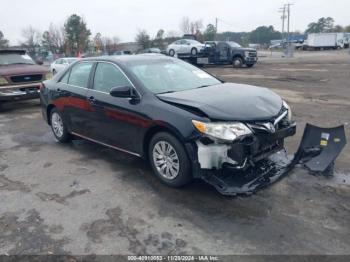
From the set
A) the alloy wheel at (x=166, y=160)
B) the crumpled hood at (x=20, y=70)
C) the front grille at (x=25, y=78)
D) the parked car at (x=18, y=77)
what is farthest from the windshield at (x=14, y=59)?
the alloy wheel at (x=166, y=160)

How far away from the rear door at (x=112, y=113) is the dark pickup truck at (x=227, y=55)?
22438mm

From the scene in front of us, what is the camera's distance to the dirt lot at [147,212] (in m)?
3.42

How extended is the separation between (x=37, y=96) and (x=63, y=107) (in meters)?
4.86

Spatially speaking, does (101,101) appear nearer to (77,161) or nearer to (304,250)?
(77,161)

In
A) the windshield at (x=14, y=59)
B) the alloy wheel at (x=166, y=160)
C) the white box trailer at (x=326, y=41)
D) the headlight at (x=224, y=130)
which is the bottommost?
the alloy wheel at (x=166, y=160)

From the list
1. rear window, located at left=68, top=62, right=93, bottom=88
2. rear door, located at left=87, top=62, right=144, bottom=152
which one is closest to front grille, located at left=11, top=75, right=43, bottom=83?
rear window, located at left=68, top=62, right=93, bottom=88

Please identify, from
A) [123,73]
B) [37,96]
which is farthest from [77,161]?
[37,96]

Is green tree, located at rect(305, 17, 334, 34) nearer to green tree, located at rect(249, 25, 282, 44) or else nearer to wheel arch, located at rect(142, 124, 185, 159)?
green tree, located at rect(249, 25, 282, 44)

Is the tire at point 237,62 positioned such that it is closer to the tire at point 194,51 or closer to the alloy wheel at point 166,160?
the tire at point 194,51

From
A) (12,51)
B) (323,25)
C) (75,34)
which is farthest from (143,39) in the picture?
(323,25)

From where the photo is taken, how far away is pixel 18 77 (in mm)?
10477

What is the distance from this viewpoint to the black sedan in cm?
411

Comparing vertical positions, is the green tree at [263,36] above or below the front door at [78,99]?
above

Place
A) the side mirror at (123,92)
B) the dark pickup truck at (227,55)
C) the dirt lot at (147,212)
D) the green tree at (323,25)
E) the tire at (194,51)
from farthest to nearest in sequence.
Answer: the green tree at (323,25), the tire at (194,51), the dark pickup truck at (227,55), the side mirror at (123,92), the dirt lot at (147,212)
